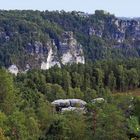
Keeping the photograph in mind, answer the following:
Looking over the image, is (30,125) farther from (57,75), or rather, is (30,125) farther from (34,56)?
(34,56)

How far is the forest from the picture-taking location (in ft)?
131

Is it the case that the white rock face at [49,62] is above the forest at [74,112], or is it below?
below

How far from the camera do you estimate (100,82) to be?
332 feet

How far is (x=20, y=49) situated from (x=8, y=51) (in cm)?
658

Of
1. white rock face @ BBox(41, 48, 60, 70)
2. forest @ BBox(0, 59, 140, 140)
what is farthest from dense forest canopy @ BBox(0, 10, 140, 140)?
white rock face @ BBox(41, 48, 60, 70)

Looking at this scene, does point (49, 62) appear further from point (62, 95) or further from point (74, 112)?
point (74, 112)

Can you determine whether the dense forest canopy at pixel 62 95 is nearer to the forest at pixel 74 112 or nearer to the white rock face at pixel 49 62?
the forest at pixel 74 112

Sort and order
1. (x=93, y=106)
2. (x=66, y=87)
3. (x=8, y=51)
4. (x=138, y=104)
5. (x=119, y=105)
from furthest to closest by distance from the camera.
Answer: (x=8, y=51)
(x=66, y=87)
(x=119, y=105)
(x=138, y=104)
(x=93, y=106)

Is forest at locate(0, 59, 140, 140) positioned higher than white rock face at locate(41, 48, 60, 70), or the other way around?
forest at locate(0, 59, 140, 140)

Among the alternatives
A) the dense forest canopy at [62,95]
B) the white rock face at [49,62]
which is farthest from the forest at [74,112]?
the white rock face at [49,62]

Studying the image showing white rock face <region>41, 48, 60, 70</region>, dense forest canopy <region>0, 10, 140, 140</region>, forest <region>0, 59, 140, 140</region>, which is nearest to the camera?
forest <region>0, 59, 140, 140</region>

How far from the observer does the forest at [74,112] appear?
40.1 meters

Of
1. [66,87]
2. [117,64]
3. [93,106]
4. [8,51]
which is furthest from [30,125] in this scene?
[8,51]

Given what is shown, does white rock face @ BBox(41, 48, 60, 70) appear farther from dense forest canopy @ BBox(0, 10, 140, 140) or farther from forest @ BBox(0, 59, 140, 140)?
forest @ BBox(0, 59, 140, 140)
